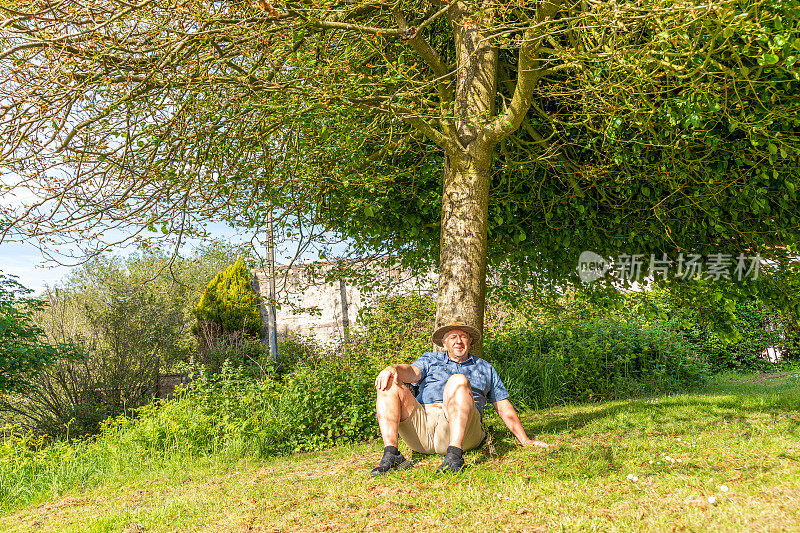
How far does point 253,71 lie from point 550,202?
418 centimetres

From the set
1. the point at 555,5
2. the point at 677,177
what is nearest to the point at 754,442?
the point at 677,177

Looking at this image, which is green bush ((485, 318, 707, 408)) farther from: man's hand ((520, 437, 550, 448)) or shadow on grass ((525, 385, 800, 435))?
man's hand ((520, 437, 550, 448))

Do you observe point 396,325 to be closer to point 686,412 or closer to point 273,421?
point 273,421

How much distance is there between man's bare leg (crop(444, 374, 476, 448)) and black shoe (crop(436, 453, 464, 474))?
9 cm

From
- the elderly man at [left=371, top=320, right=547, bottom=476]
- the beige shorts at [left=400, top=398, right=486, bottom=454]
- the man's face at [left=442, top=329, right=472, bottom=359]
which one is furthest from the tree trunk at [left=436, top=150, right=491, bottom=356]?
the beige shorts at [left=400, top=398, right=486, bottom=454]

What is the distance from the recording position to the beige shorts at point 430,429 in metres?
4.47

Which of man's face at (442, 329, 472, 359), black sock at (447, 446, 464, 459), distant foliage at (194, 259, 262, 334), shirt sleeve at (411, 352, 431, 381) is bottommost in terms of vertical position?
black sock at (447, 446, 464, 459)

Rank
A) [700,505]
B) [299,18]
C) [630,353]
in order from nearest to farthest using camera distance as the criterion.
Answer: [700,505] < [299,18] < [630,353]

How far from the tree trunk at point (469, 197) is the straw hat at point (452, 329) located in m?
0.20

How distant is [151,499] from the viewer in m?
4.61

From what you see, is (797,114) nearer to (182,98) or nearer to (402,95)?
(402,95)

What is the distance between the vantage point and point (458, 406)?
4.18 metres

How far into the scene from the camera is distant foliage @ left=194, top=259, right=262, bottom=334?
1514 centimetres

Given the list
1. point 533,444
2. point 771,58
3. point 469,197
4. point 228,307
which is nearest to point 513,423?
point 533,444
